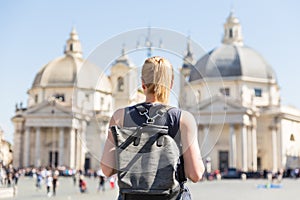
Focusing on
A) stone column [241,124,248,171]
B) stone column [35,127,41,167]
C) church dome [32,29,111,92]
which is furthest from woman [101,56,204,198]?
stone column [35,127,41,167]

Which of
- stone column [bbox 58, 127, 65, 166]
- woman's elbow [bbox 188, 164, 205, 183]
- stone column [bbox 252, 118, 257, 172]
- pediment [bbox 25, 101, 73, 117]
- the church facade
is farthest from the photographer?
stone column [bbox 58, 127, 65, 166]

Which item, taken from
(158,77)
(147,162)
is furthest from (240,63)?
(147,162)

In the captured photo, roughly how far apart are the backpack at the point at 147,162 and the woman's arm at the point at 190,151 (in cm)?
6

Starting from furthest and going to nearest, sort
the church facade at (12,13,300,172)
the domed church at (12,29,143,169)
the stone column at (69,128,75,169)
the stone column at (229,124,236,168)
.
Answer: the domed church at (12,29,143,169), the stone column at (69,128,75,169), the church facade at (12,13,300,172), the stone column at (229,124,236,168)

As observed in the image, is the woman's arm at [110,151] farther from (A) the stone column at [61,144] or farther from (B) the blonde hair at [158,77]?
(A) the stone column at [61,144]

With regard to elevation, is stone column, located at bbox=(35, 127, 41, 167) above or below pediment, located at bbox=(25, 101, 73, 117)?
below

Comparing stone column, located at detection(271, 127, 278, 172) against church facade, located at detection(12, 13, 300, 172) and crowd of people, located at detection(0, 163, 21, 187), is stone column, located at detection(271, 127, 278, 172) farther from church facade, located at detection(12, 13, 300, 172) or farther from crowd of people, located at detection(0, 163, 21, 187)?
crowd of people, located at detection(0, 163, 21, 187)

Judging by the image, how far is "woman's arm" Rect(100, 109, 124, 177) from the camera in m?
3.15

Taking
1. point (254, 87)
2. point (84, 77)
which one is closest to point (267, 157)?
point (254, 87)

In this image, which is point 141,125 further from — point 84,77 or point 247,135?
point 247,135

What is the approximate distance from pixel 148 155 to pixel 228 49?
256ft

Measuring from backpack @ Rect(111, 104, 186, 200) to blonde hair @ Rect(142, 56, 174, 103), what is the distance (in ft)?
0.84

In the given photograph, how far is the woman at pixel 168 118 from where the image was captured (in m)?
3.11

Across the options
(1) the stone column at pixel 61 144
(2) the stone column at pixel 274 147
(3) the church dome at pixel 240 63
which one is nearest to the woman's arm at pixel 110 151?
(1) the stone column at pixel 61 144
